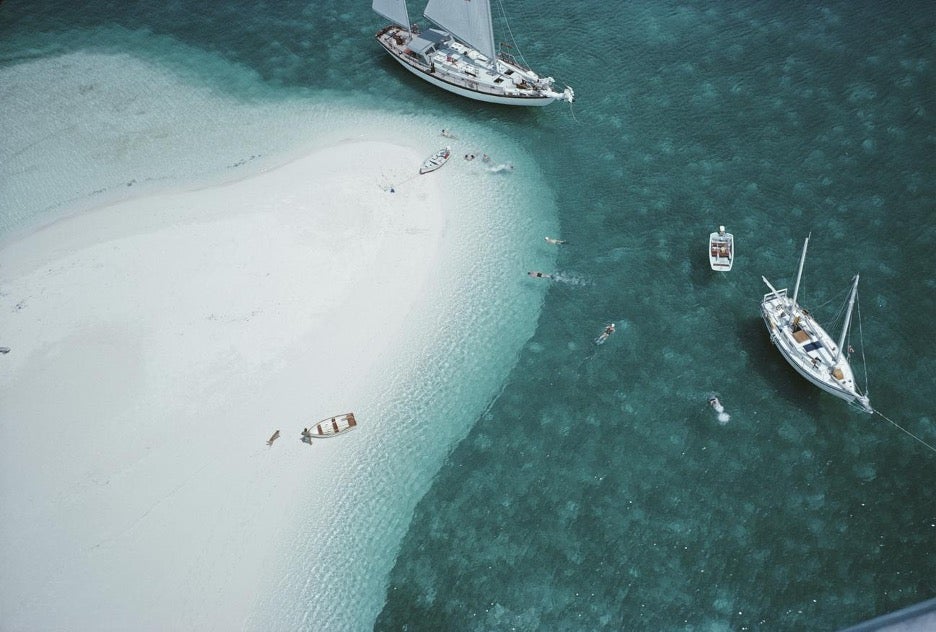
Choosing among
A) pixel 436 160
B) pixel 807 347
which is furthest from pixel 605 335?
pixel 436 160

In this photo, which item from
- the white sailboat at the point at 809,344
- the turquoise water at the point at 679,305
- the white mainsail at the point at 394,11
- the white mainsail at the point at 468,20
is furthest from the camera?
the white mainsail at the point at 394,11

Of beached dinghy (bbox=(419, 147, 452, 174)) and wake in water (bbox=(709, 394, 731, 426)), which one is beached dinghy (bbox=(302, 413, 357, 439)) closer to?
wake in water (bbox=(709, 394, 731, 426))

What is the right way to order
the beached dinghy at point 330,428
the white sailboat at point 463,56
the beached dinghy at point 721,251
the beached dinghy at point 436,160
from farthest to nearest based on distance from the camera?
the white sailboat at point 463,56
the beached dinghy at point 436,160
the beached dinghy at point 721,251
the beached dinghy at point 330,428

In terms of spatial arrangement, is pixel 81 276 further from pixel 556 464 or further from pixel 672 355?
pixel 672 355

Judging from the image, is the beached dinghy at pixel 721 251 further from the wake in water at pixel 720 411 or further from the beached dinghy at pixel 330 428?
the beached dinghy at pixel 330 428

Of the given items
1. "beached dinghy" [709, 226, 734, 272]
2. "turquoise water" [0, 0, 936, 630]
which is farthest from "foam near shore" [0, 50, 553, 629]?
"beached dinghy" [709, 226, 734, 272]

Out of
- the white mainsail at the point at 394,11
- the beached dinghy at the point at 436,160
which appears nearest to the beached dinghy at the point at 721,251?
the beached dinghy at the point at 436,160
